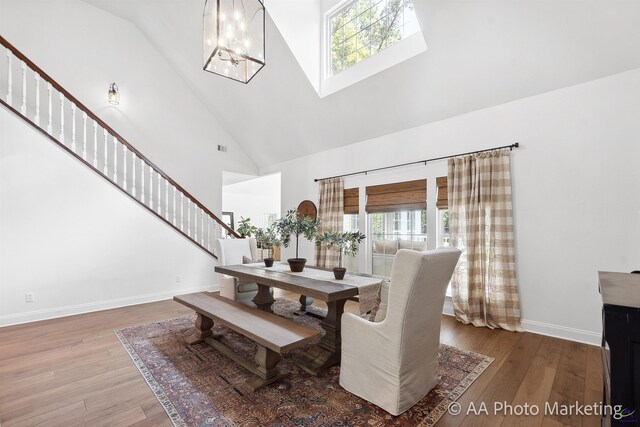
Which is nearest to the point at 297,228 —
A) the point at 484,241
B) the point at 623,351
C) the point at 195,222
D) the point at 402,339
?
the point at 402,339

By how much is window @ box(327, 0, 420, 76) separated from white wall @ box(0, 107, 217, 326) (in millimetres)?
4017

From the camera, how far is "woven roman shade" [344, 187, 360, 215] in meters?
5.17

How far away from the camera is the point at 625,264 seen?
2.81m

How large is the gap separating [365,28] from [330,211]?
3011 mm

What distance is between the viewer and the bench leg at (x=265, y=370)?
219 cm

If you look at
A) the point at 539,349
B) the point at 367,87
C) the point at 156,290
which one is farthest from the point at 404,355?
the point at 156,290

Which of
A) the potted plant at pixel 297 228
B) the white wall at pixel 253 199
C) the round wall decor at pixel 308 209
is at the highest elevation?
the white wall at pixel 253 199

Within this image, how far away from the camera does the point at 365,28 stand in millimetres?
4324

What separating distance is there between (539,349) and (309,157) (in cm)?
475

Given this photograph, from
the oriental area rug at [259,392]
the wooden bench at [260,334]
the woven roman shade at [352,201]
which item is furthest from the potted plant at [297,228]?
the woven roman shade at [352,201]

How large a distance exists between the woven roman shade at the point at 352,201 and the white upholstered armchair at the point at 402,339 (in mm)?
3174

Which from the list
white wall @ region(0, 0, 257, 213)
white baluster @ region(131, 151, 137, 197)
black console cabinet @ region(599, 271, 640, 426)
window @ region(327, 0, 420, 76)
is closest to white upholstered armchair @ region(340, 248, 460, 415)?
black console cabinet @ region(599, 271, 640, 426)

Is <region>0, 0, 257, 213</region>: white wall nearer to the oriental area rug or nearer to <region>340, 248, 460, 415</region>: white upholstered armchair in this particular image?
Answer: the oriental area rug

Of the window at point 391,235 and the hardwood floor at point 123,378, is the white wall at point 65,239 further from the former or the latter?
the window at point 391,235
